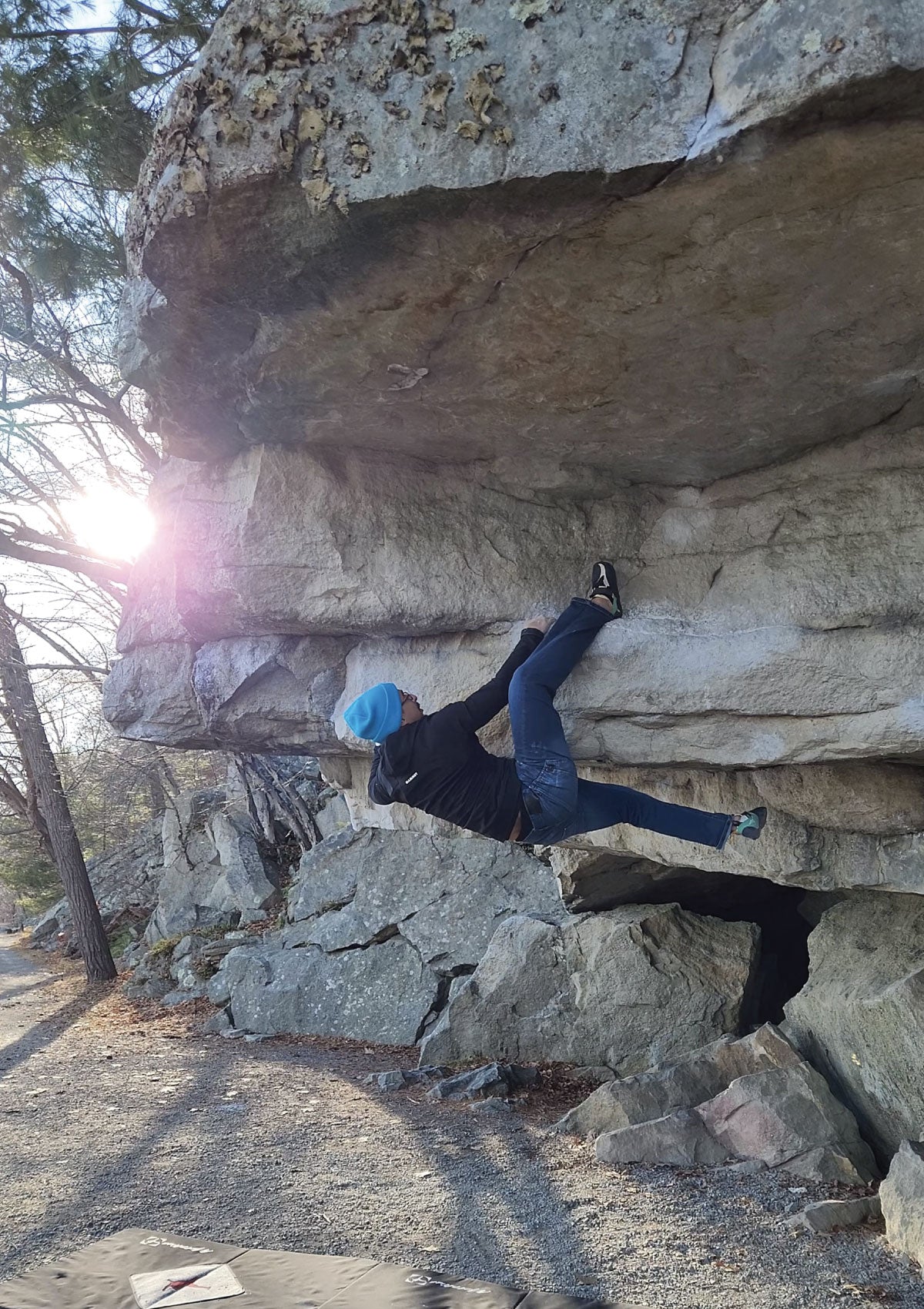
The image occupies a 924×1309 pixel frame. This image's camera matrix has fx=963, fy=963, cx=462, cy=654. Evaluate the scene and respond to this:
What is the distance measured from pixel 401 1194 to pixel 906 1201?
214 cm

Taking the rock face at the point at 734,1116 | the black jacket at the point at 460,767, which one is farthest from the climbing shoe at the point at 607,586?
the rock face at the point at 734,1116

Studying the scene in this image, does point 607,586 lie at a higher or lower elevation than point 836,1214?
higher

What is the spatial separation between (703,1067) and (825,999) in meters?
0.73

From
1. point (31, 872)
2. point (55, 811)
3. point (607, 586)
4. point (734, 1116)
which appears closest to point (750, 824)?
point (607, 586)

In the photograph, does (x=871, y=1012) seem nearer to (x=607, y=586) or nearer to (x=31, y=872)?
(x=607, y=586)

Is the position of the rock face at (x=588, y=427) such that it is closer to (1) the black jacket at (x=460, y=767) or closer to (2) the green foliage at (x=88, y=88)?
(1) the black jacket at (x=460, y=767)

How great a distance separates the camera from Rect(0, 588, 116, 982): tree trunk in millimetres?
11820

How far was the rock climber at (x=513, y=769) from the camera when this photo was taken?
14.4ft

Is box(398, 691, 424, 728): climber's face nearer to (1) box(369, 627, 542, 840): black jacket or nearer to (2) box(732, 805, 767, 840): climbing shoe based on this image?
(1) box(369, 627, 542, 840): black jacket

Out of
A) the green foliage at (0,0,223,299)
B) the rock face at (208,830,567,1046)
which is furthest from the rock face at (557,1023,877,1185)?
the green foliage at (0,0,223,299)

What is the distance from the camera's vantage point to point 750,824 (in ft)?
14.6

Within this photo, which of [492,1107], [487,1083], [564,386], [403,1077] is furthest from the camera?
[403,1077]

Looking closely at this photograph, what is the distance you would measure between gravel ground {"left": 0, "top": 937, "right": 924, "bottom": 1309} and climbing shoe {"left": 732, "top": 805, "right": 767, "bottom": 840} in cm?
151

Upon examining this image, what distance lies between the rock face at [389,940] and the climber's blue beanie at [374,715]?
3.55 m
